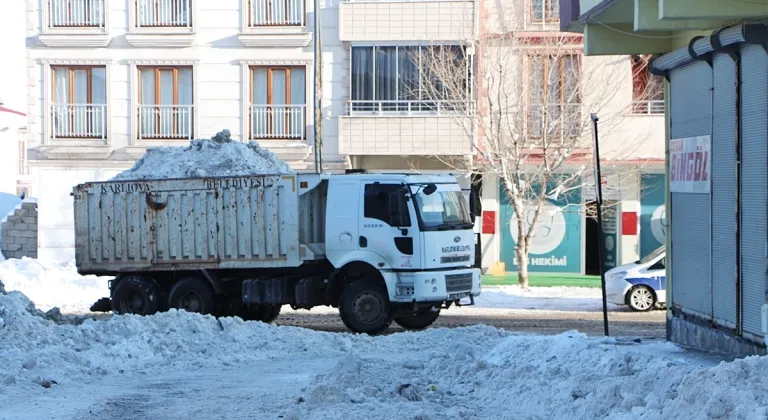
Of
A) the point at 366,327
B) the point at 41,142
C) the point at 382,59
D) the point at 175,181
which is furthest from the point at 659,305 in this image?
the point at 41,142

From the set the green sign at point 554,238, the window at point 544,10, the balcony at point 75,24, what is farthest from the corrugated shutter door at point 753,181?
the balcony at point 75,24

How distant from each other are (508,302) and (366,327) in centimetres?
717

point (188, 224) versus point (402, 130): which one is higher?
point (402, 130)

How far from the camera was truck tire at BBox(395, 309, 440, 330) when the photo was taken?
20375mm

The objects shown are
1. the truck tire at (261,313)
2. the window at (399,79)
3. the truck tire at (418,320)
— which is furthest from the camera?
the window at (399,79)

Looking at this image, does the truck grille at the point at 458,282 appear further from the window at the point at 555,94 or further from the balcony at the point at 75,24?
the balcony at the point at 75,24

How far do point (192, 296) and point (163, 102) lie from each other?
15.3m

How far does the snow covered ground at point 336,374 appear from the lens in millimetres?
9039

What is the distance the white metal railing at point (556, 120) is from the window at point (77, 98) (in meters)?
13.1

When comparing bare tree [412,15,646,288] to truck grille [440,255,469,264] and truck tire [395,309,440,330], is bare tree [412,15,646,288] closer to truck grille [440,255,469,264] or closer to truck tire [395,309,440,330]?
truck tire [395,309,440,330]

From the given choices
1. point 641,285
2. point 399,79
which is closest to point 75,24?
point 399,79

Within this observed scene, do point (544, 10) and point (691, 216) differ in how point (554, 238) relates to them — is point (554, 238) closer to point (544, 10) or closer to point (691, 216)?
point (544, 10)

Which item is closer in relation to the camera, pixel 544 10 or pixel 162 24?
pixel 544 10

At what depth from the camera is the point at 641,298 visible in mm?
23734
